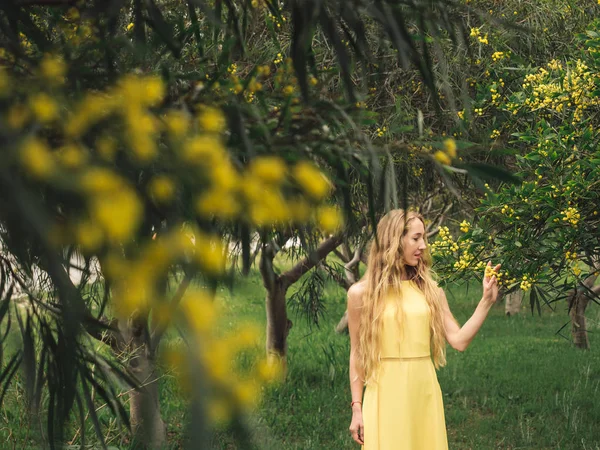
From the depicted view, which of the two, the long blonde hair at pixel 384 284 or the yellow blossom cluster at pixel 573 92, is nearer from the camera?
the long blonde hair at pixel 384 284

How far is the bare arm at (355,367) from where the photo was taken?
3.92 meters

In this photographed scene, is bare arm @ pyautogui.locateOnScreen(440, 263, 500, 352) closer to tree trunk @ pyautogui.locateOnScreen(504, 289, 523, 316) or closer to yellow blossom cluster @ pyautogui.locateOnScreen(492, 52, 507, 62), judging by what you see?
yellow blossom cluster @ pyautogui.locateOnScreen(492, 52, 507, 62)

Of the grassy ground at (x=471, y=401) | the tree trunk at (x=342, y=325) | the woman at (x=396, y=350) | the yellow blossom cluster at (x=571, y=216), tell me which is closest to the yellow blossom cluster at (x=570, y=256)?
the yellow blossom cluster at (x=571, y=216)

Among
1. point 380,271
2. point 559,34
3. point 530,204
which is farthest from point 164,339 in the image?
point 559,34

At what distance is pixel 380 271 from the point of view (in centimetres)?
393

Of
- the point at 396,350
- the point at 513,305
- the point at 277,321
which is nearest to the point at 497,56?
the point at 396,350

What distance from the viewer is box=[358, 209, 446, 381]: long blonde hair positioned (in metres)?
3.88

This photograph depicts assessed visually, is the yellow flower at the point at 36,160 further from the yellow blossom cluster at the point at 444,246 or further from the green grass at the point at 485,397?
the green grass at the point at 485,397

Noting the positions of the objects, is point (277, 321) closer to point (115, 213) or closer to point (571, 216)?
point (571, 216)

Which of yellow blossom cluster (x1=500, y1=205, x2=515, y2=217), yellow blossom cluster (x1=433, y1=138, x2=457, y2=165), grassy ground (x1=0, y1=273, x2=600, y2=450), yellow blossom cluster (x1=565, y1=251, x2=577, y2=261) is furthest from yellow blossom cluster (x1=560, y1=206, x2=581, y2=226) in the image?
yellow blossom cluster (x1=433, y1=138, x2=457, y2=165)

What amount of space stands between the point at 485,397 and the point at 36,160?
731 centimetres

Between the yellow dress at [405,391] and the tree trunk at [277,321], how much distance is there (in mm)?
3643

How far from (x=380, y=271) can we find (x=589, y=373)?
592 cm

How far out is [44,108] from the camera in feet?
3.79
